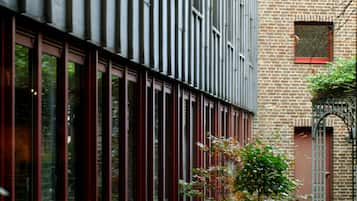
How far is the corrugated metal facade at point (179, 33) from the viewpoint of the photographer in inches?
290

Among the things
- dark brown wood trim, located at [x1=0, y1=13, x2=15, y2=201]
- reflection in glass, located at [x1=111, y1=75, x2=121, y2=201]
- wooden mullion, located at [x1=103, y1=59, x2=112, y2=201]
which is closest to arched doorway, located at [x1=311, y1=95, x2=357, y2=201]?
reflection in glass, located at [x1=111, y1=75, x2=121, y2=201]

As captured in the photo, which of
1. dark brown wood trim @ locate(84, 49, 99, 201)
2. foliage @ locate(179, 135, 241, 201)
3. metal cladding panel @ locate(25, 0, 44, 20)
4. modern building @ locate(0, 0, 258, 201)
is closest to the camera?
metal cladding panel @ locate(25, 0, 44, 20)

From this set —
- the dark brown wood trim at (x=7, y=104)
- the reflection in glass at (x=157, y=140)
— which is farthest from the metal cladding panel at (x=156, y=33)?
the dark brown wood trim at (x=7, y=104)

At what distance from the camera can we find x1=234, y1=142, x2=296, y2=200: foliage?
12.6m

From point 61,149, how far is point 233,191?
5.94m

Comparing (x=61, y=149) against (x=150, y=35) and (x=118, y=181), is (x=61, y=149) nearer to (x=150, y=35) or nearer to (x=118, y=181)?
(x=118, y=181)

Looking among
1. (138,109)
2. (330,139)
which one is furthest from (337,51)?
(138,109)

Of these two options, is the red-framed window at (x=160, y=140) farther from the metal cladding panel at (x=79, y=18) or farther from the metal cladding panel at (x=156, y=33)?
the metal cladding panel at (x=79, y=18)

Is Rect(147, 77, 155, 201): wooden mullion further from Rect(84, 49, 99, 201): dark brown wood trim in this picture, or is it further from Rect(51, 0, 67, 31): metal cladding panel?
Rect(51, 0, 67, 31): metal cladding panel

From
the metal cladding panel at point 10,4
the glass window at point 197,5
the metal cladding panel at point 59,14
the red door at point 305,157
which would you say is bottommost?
the red door at point 305,157

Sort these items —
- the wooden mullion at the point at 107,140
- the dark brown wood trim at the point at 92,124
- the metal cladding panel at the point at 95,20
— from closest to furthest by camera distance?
1. the metal cladding panel at the point at 95,20
2. the dark brown wood trim at the point at 92,124
3. the wooden mullion at the point at 107,140

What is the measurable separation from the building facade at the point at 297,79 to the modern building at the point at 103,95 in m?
8.53

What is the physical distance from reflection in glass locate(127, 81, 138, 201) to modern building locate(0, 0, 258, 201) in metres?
0.01

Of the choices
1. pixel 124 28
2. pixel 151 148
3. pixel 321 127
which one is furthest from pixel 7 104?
pixel 321 127
